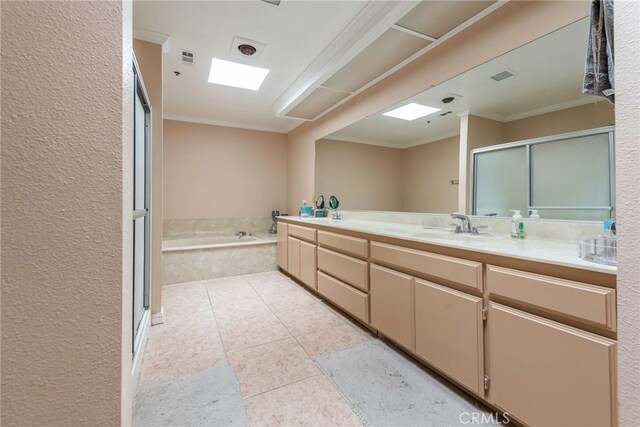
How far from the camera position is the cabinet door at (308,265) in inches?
112

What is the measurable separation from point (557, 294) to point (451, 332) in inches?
21.4

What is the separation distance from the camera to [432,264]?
58.8 inches

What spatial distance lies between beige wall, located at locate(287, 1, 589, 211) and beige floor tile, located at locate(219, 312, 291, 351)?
7.41 ft

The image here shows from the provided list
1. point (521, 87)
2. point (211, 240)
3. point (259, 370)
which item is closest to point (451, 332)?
point (259, 370)

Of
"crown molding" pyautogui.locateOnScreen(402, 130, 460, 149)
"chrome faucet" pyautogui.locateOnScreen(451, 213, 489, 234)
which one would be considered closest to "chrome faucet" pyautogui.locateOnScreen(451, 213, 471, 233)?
"chrome faucet" pyautogui.locateOnScreen(451, 213, 489, 234)

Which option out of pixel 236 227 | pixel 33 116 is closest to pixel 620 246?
pixel 33 116

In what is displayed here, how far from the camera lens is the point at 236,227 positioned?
459 cm

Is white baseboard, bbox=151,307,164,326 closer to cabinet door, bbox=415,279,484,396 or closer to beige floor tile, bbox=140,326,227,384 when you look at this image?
beige floor tile, bbox=140,326,227,384

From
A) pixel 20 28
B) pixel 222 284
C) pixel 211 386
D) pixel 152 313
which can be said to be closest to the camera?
pixel 20 28

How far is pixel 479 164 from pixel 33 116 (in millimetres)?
2203

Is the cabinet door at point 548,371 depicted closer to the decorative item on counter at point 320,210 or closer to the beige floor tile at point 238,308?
the beige floor tile at point 238,308

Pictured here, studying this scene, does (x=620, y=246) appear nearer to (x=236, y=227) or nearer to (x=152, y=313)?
A: (x=152, y=313)

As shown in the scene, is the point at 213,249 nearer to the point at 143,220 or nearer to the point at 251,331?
the point at 143,220

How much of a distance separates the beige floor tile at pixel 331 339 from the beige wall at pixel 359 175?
1265 millimetres
